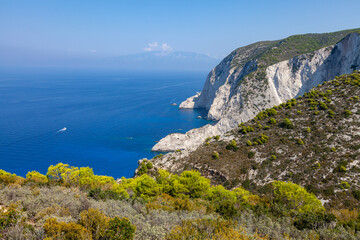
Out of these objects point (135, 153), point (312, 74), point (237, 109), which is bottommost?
point (135, 153)

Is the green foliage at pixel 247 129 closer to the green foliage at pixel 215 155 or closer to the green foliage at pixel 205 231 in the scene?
the green foliage at pixel 215 155

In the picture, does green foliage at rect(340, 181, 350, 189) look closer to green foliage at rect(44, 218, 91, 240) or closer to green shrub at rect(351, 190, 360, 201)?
green shrub at rect(351, 190, 360, 201)

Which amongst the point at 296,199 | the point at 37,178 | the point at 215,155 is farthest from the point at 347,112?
the point at 37,178

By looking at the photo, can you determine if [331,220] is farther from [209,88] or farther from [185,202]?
[209,88]

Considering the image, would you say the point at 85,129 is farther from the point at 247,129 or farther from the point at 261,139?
the point at 261,139

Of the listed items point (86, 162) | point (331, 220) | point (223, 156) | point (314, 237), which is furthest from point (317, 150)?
point (86, 162)

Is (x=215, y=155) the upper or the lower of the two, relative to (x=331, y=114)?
lower

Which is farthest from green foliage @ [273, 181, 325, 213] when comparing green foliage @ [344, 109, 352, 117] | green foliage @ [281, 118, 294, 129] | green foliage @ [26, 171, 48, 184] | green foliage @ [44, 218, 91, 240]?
green foliage @ [26, 171, 48, 184]
